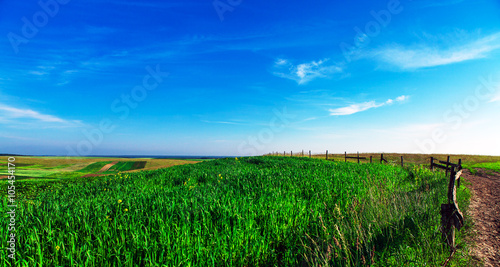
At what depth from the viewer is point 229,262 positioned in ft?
11.3

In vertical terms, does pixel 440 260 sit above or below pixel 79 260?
below

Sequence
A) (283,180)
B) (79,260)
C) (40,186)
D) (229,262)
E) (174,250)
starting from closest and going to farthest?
(79,260), (174,250), (229,262), (283,180), (40,186)

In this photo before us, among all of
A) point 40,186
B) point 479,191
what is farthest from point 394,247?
point 40,186

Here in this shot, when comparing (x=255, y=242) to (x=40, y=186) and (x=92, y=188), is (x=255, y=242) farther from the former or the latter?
(x=40, y=186)

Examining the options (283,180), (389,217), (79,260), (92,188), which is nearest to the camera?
(79,260)

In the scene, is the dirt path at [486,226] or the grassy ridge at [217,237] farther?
the dirt path at [486,226]

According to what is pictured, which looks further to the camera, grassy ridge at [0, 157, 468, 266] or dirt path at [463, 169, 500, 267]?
dirt path at [463, 169, 500, 267]

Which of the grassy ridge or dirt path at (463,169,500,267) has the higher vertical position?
the grassy ridge

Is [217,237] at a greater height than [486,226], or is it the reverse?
[217,237]

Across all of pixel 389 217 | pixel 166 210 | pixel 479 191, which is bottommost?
pixel 479 191

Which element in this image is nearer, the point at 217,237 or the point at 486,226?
the point at 217,237

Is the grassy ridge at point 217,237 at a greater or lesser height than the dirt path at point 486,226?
greater

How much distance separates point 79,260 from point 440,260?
559cm

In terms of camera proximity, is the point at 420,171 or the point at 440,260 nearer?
the point at 440,260
